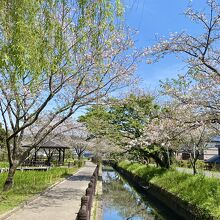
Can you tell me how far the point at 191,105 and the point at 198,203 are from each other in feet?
14.6

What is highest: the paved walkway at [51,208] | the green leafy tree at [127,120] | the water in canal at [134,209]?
the green leafy tree at [127,120]

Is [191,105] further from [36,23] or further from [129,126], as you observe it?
[129,126]

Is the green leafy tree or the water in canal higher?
the green leafy tree

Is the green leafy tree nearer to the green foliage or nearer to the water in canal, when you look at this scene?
the green foliage

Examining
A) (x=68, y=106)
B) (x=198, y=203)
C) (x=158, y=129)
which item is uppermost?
(x=68, y=106)

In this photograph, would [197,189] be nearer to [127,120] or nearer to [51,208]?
[51,208]

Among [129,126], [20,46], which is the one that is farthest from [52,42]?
[129,126]

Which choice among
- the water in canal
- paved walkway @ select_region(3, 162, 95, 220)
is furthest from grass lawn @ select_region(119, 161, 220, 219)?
paved walkway @ select_region(3, 162, 95, 220)

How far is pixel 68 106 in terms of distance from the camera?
13.3 meters

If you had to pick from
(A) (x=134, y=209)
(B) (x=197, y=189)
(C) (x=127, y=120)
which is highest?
(C) (x=127, y=120)

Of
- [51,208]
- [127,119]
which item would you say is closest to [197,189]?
[51,208]

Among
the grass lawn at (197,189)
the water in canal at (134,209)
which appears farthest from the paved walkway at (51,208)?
the grass lawn at (197,189)

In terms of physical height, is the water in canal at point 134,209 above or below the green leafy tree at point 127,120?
below

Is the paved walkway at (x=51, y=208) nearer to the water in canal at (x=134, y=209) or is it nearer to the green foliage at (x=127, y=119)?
the water in canal at (x=134, y=209)
